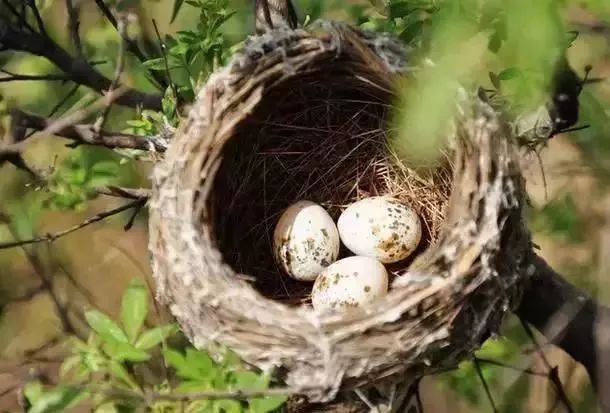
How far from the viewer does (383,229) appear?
106cm

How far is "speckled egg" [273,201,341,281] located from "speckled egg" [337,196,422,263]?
0.03 m

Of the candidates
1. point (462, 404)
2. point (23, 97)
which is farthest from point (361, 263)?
point (23, 97)

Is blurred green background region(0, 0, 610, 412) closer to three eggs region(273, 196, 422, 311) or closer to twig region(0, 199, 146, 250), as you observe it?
twig region(0, 199, 146, 250)

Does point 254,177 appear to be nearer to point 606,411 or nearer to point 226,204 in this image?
point 226,204

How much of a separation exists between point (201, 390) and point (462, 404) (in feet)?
2.42

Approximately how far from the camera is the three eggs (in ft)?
3.44

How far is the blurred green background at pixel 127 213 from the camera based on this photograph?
3.29 ft

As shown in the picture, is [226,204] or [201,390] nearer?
[201,390]

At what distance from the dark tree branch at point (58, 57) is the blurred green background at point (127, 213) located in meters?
0.04

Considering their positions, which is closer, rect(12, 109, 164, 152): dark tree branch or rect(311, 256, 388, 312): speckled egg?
rect(12, 109, 164, 152): dark tree branch

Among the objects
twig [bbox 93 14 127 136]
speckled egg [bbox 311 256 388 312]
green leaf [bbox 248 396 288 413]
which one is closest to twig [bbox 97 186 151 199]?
twig [bbox 93 14 127 136]

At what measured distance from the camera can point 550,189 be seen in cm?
146

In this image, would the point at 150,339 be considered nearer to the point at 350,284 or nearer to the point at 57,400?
the point at 57,400

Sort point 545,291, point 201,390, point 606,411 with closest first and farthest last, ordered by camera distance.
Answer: point 201,390
point 606,411
point 545,291
